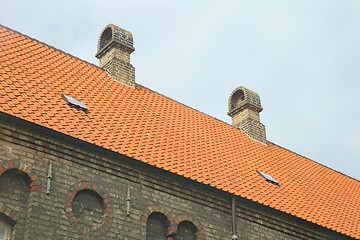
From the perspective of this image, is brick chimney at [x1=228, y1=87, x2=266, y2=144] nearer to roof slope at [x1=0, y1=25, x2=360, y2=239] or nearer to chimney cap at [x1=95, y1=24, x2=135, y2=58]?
roof slope at [x1=0, y1=25, x2=360, y2=239]

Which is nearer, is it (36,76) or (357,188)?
(36,76)

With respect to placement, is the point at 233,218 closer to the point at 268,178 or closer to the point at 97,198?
the point at 268,178

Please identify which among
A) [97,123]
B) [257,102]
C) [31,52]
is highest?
[257,102]

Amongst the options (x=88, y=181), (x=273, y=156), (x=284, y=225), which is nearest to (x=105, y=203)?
(x=88, y=181)

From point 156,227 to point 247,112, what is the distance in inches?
368

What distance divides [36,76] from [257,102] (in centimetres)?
997

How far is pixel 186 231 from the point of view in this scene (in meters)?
13.2

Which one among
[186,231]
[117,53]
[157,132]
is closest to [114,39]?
[117,53]

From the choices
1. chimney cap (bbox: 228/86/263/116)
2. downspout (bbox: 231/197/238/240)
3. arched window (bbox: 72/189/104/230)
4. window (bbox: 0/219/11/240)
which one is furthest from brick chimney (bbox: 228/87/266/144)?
window (bbox: 0/219/11/240)

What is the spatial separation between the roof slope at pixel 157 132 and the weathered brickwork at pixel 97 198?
28cm

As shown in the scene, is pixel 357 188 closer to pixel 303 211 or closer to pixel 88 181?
pixel 303 211

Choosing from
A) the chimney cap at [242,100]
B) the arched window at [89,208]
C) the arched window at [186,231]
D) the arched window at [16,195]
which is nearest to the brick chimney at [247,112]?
the chimney cap at [242,100]

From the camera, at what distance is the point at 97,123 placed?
44.1 feet

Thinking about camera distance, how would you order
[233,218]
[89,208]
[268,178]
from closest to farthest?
1. [89,208]
2. [233,218]
3. [268,178]
